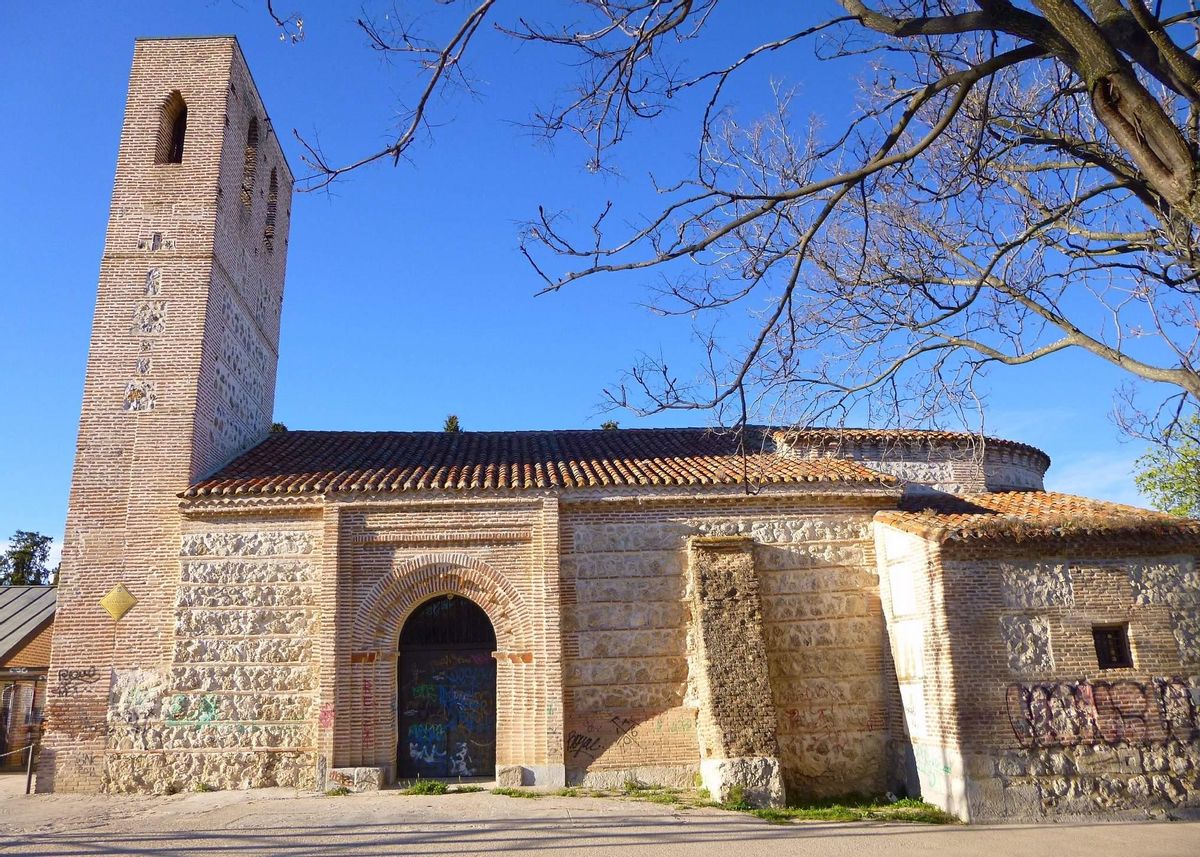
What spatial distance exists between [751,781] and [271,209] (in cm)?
1478

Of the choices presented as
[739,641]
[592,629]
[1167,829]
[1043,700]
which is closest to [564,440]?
[592,629]

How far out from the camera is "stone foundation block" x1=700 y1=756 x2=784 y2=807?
10.7 meters

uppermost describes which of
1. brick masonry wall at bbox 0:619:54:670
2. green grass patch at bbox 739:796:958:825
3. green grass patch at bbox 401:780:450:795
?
brick masonry wall at bbox 0:619:54:670

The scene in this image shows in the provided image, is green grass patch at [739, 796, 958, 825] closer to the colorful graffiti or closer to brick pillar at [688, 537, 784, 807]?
brick pillar at [688, 537, 784, 807]

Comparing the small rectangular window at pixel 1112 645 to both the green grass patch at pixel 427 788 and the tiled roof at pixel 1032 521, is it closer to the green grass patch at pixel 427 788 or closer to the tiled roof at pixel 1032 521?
the tiled roof at pixel 1032 521

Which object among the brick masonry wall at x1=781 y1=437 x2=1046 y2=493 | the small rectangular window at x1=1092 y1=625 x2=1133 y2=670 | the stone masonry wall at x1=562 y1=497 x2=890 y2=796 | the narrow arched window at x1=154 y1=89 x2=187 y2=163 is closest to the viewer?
the small rectangular window at x1=1092 y1=625 x2=1133 y2=670

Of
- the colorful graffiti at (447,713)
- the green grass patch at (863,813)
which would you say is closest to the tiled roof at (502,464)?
the colorful graffiti at (447,713)

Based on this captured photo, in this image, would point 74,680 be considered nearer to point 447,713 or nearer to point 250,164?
point 447,713

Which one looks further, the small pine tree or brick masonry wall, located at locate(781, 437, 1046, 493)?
the small pine tree

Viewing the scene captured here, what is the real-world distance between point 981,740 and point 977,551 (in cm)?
236

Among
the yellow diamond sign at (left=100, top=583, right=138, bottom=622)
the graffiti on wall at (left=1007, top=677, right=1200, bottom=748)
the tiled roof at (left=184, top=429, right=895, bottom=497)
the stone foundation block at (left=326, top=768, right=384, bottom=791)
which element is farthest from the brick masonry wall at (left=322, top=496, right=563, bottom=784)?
the graffiti on wall at (left=1007, top=677, right=1200, bottom=748)

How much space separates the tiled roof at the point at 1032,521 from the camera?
11.0 metres

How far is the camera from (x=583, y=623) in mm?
12500

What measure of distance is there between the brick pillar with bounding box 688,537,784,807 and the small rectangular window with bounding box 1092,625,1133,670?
434cm
